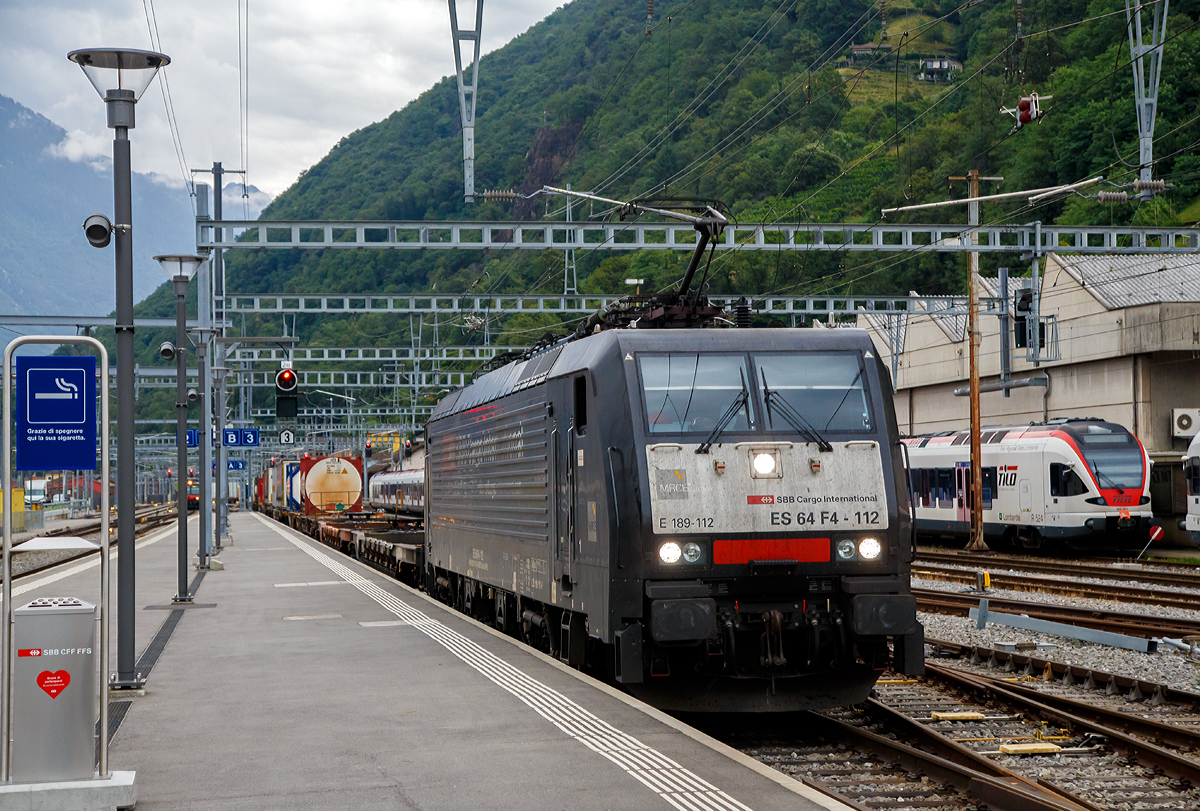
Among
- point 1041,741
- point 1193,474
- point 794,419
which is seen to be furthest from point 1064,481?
point 794,419

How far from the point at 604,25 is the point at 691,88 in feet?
37.9

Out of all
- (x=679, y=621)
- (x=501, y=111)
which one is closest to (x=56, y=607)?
(x=679, y=621)

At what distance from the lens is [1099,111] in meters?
52.5

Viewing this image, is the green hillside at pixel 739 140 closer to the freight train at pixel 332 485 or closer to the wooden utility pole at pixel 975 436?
the freight train at pixel 332 485

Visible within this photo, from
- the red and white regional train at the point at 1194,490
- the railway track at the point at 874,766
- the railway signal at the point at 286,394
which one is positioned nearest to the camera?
the railway track at the point at 874,766

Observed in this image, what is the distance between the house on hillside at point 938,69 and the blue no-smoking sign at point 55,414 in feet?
200

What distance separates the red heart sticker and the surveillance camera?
13.6 feet

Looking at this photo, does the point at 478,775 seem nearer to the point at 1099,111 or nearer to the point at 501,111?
the point at 501,111

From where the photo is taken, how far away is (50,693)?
654 cm

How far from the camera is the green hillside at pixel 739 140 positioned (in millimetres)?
43906

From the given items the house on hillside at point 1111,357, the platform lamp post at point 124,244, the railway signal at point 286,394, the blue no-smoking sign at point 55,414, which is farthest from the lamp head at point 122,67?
the house on hillside at point 1111,357

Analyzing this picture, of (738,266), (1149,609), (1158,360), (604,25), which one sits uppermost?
(604,25)

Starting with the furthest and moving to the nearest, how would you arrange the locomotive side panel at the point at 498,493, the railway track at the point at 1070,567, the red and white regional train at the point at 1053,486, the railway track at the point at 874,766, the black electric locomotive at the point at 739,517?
the red and white regional train at the point at 1053,486
the railway track at the point at 1070,567
the locomotive side panel at the point at 498,493
the black electric locomotive at the point at 739,517
the railway track at the point at 874,766

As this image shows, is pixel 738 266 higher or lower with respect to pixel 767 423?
higher
